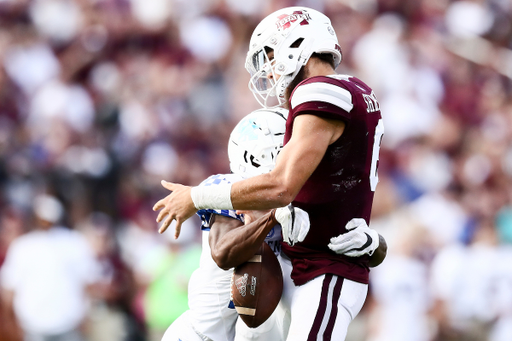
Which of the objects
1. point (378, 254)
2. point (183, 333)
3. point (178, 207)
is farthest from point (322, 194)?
point (183, 333)

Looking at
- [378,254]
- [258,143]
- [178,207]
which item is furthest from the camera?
[258,143]

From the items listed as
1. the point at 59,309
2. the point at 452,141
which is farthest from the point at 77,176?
the point at 452,141

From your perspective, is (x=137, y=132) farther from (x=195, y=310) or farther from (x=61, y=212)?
(x=195, y=310)

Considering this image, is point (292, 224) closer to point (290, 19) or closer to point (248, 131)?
point (248, 131)

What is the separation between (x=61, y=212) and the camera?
5.89m

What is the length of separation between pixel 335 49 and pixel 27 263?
387 centimetres

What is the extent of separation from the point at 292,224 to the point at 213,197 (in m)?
0.33

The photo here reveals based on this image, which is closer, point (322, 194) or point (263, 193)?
point (263, 193)

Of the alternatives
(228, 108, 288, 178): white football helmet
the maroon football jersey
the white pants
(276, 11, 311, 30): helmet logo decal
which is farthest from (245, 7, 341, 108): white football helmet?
the white pants

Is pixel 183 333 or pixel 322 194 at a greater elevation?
pixel 322 194

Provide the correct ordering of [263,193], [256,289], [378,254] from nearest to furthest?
[263,193]
[256,289]
[378,254]

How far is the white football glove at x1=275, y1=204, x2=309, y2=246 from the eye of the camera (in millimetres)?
2357

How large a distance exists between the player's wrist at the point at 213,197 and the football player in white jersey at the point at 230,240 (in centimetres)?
20

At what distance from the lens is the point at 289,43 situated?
273cm
